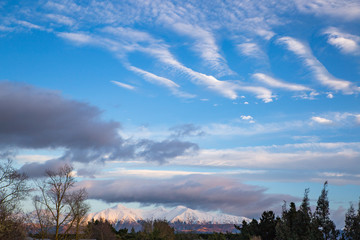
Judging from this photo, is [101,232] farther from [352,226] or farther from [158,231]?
[352,226]

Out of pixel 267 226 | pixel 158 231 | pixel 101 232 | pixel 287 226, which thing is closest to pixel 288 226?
pixel 287 226

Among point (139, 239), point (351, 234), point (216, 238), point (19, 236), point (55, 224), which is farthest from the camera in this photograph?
point (139, 239)

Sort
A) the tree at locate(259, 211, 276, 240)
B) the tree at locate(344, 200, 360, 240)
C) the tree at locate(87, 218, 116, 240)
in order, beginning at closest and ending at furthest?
1. the tree at locate(344, 200, 360, 240)
2. the tree at locate(259, 211, 276, 240)
3. the tree at locate(87, 218, 116, 240)

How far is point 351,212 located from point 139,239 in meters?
39.9

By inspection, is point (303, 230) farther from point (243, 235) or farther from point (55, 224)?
point (55, 224)

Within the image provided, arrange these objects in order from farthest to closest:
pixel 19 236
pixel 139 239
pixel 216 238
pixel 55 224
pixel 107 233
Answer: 1. pixel 107 233
2. pixel 139 239
3. pixel 55 224
4. pixel 216 238
5. pixel 19 236

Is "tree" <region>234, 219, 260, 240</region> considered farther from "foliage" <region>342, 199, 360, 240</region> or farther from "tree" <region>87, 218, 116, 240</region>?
"tree" <region>87, 218, 116, 240</region>

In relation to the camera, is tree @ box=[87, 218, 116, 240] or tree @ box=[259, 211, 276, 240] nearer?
tree @ box=[259, 211, 276, 240]

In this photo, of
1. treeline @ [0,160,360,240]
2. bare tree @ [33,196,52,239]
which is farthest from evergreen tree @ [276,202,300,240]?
bare tree @ [33,196,52,239]

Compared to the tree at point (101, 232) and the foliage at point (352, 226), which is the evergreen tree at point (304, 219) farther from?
the tree at point (101, 232)

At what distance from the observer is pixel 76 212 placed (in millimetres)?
63156

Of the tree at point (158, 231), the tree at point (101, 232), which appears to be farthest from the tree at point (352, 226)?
the tree at point (101, 232)

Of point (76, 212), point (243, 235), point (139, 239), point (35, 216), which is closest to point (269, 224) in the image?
point (243, 235)

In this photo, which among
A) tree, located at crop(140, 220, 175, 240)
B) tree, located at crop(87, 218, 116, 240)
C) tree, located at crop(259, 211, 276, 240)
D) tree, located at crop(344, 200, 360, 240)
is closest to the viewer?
tree, located at crop(344, 200, 360, 240)
